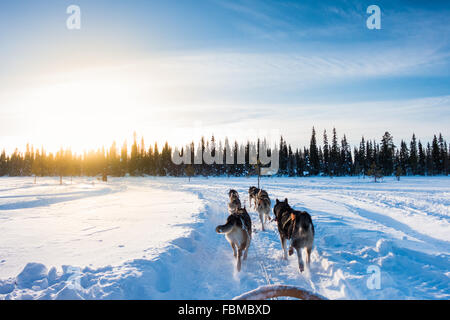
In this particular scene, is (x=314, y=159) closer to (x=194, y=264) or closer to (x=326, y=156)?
(x=326, y=156)

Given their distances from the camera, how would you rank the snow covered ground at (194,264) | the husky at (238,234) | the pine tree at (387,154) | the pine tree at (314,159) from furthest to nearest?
1. the pine tree at (314,159)
2. the pine tree at (387,154)
3. the husky at (238,234)
4. the snow covered ground at (194,264)

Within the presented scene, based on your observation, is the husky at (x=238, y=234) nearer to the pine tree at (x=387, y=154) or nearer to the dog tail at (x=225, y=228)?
the dog tail at (x=225, y=228)

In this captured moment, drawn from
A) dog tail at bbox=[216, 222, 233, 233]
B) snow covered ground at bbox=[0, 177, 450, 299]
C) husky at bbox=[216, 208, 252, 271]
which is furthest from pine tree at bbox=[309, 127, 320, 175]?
dog tail at bbox=[216, 222, 233, 233]

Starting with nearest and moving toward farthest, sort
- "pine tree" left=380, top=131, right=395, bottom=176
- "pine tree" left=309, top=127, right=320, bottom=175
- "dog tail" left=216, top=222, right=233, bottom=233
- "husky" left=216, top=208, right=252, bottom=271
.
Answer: "dog tail" left=216, top=222, right=233, bottom=233 < "husky" left=216, top=208, right=252, bottom=271 < "pine tree" left=380, top=131, right=395, bottom=176 < "pine tree" left=309, top=127, right=320, bottom=175

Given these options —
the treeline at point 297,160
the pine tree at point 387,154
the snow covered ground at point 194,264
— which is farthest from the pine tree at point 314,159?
the snow covered ground at point 194,264

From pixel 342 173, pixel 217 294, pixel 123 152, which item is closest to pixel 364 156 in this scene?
pixel 342 173

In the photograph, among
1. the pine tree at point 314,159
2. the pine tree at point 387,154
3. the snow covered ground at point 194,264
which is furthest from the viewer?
the pine tree at point 314,159

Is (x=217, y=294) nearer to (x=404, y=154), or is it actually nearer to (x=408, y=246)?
(x=408, y=246)

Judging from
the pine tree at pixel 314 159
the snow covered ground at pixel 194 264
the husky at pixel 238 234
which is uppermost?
the pine tree at pixel 314 159

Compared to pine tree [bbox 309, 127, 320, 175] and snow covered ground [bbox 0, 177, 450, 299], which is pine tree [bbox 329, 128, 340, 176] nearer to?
pine tree [bbox 309, 127, 320, 175]

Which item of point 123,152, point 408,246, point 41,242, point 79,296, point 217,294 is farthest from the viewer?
point 123,152

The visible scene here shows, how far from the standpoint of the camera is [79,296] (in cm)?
383
